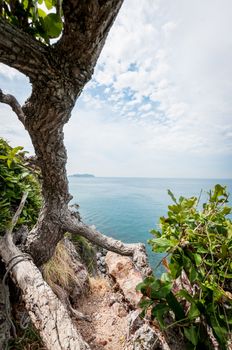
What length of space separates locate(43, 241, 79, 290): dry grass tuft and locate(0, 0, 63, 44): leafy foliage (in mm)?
2921

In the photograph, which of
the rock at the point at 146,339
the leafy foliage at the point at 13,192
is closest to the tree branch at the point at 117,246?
the rock at the point at 146,339

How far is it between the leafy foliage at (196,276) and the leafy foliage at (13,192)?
1.66 metres

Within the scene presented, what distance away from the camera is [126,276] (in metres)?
2.27

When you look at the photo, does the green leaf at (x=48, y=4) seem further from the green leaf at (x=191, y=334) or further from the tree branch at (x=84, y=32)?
the green leaf at (x=191, y=334)

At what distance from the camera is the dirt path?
198 centimetres

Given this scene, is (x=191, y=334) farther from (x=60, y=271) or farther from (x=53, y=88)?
(x=60, y=271)

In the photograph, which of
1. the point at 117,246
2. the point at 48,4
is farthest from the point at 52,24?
the point at 117,246

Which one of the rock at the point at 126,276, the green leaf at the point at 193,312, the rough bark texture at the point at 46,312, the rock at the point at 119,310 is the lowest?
the rock at the point at 119,310

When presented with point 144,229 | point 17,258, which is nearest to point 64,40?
point 17,258

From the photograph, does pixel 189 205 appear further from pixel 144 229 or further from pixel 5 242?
pixel 144 229

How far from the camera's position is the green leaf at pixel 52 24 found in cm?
66

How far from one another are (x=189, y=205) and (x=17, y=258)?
Answer: 4.53ft

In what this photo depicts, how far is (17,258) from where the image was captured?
1.46 m

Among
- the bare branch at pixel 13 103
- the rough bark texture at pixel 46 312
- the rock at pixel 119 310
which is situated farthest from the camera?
the rock at pixel 119 310
